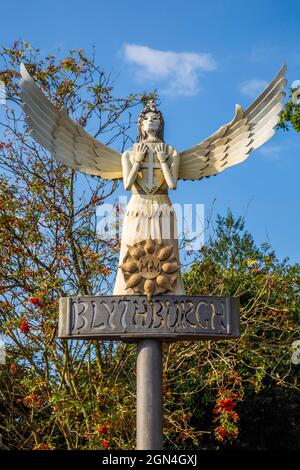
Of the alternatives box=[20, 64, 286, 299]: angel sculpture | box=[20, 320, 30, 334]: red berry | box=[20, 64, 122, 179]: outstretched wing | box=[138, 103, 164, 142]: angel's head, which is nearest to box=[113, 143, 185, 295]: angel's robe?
box=[20, 64, 286, 299]: angel sculpture

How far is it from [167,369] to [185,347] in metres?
0.60

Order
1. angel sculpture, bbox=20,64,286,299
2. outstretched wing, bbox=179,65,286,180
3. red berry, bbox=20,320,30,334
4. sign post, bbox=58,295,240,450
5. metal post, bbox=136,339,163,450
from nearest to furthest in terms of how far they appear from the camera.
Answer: metal post, bbox=136,339,163,450
sign post, bbox=58,295,240,450
angel sculpture, bbox=20,64,286,299
outstretched wing, bbox=179,65,286,180
red berry, bbox=20,320,30,334

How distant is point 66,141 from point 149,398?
3303 mm

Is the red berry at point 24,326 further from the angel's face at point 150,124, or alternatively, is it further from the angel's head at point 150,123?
the angel's face at point 150,124

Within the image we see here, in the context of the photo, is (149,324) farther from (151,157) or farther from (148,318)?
(151,157)

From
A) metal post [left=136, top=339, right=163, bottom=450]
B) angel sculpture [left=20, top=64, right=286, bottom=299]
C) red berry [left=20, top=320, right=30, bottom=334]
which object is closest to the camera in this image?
metal post [left=136, top=339, right=163, bottom=450]

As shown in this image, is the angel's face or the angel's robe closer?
the angel's robe

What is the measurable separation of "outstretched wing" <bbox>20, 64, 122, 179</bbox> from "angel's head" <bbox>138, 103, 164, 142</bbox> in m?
0.42

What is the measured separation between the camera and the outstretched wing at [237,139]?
32.7 ft

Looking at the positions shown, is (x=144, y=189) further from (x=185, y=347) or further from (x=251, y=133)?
(x=185, y=347)

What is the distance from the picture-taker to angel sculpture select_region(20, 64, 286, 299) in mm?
9445

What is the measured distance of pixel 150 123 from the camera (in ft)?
32.8

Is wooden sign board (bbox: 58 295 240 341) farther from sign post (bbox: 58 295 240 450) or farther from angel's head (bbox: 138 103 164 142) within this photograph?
angel's head (bbox: 138 103 164 142)

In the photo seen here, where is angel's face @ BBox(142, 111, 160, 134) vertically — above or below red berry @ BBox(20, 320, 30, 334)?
above
